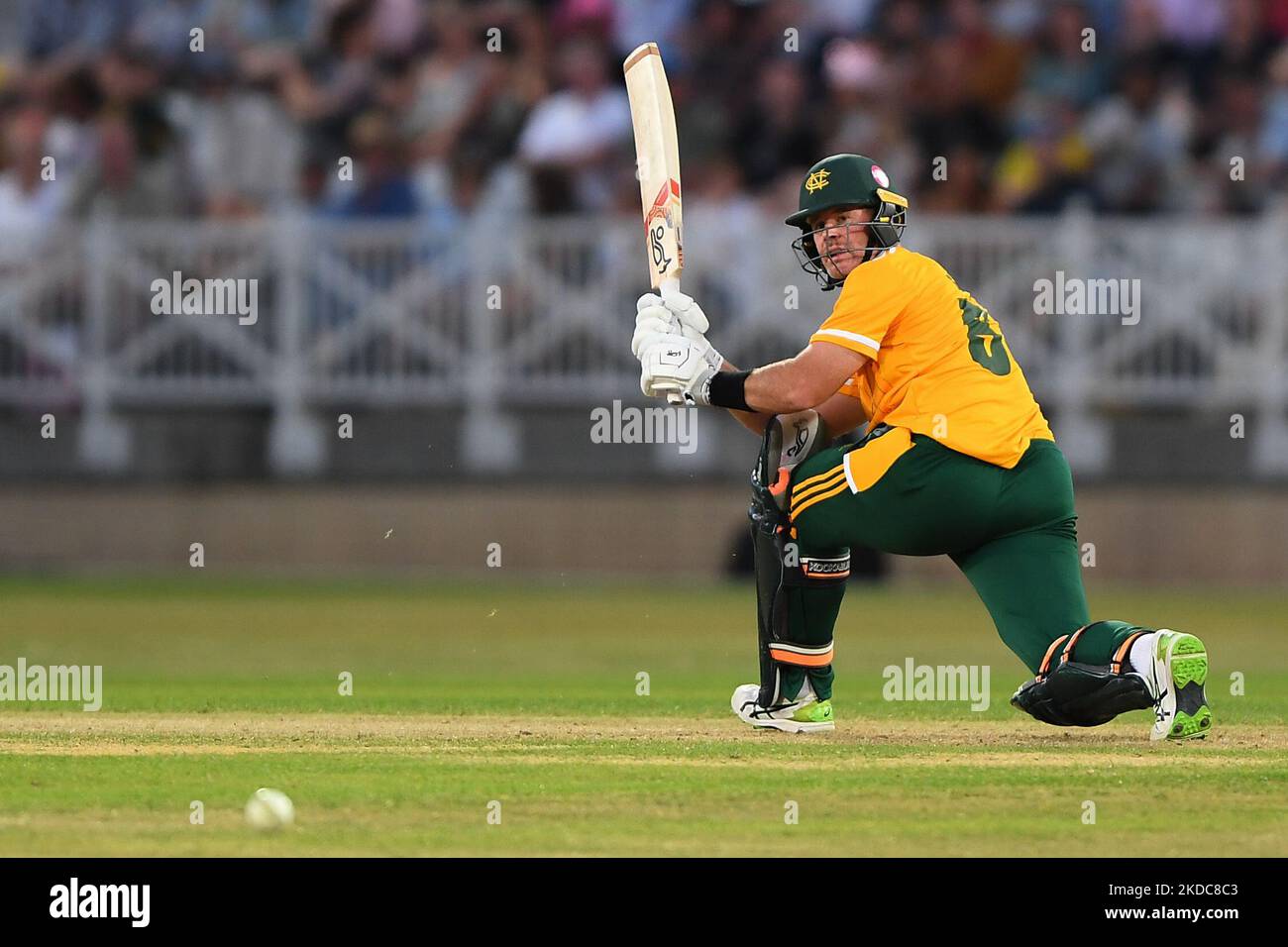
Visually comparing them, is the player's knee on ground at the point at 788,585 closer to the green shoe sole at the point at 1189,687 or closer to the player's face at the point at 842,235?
the player's face at the point at 842,235

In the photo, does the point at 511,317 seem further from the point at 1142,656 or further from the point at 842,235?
the point at 1142,656

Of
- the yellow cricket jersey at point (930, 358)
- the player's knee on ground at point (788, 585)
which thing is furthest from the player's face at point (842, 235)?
the player's knee on ground at point (788, 585)

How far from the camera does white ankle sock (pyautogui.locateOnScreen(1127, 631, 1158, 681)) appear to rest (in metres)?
A: 7.96

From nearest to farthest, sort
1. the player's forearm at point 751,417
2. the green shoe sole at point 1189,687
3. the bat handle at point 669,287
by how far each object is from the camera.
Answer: the green shoe sole at point 1189,687 < the player's forearm at point 751,417 < the bat handle at point 669,287

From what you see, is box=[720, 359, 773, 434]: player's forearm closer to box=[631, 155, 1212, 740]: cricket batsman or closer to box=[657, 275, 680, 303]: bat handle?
box=[631, 155, 1212, 740]: cricket batsman

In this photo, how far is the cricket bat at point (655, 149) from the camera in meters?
9.52

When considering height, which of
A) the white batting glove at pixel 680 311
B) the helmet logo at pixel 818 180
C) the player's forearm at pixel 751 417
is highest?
the helmet logo at pixel 818 180

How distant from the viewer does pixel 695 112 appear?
62.6 feet

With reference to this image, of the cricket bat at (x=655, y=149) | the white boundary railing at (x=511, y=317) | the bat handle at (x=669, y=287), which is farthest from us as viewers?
the white boundary railing at (x=511, y=317)

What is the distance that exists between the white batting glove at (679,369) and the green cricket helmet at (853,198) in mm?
513

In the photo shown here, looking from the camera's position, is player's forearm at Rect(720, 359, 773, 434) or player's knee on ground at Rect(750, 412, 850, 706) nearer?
player's knee on ground at Rect(750, 412, 850, 706)

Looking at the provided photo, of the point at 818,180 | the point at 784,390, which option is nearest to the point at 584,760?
the point at 784,390

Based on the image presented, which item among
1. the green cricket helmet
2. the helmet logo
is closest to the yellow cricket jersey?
the green cricket helmet

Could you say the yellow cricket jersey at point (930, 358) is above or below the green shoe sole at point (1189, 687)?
above
